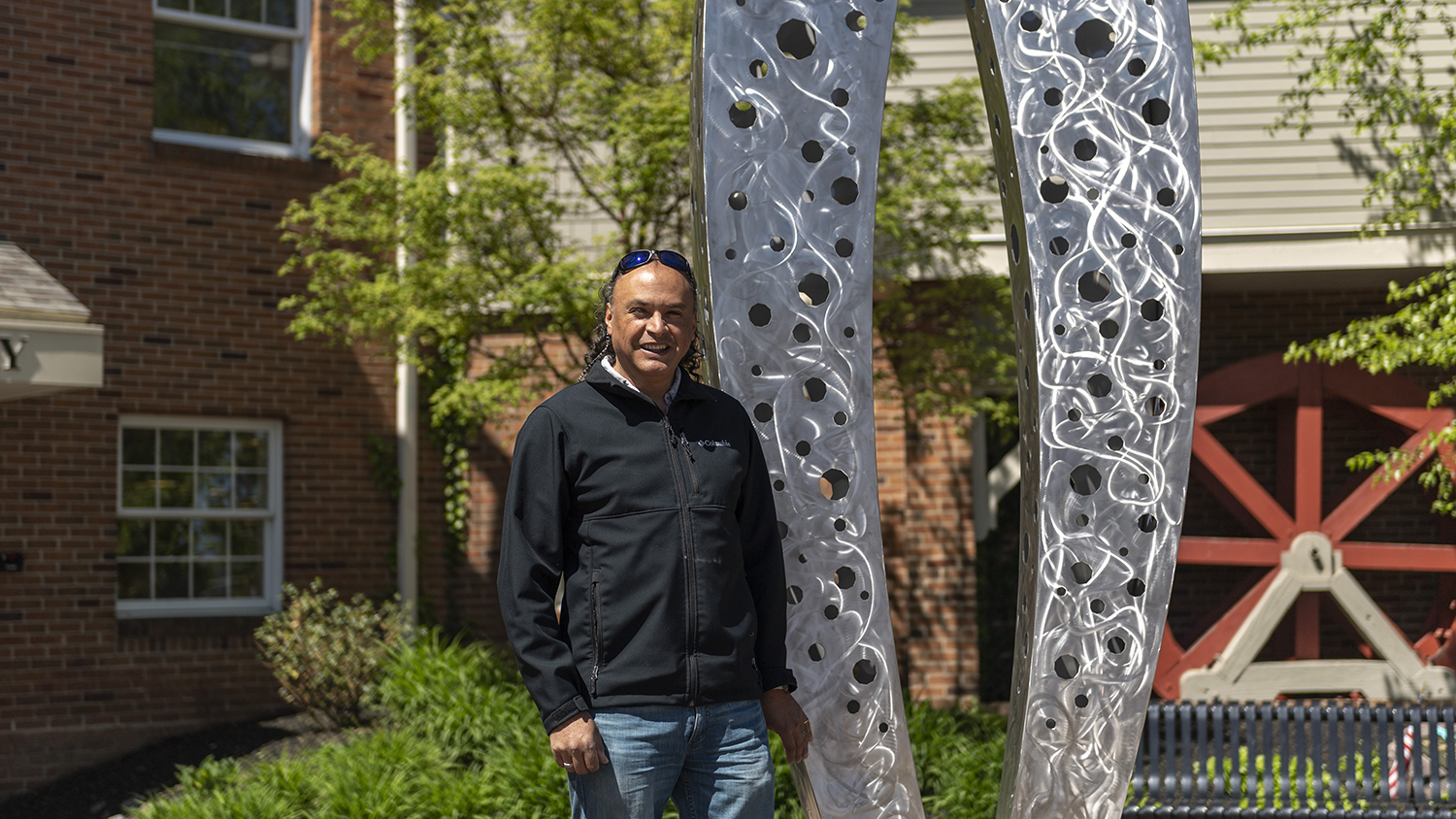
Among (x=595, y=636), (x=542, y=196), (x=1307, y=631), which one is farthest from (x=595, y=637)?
(x=1307, y=631)

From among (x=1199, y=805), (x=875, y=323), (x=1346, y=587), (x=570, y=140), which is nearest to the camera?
(x=1199, y=805)

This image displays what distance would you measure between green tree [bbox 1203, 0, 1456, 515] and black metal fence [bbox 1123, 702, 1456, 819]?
7.51ft

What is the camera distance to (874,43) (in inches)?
136

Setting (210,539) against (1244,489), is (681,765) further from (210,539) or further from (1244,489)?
(1244,489)

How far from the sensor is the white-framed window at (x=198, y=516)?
8.94 meters

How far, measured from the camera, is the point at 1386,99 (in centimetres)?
919

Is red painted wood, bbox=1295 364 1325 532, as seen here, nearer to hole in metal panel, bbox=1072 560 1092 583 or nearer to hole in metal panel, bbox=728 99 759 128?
hole in metal panel, bbox=1072 560 1092 583

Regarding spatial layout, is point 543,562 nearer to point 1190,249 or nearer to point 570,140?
point 1190,249

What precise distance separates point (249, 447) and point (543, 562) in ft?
25.4

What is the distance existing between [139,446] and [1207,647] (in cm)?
835

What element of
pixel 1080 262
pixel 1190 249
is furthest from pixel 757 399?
pixel 1190 249

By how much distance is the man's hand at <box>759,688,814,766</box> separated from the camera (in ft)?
9.00

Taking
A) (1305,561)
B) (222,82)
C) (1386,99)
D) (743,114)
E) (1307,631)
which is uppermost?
(222,82)

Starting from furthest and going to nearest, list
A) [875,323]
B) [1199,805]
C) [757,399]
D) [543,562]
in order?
[875,323], [1199,805], [757,399], [543,562]
